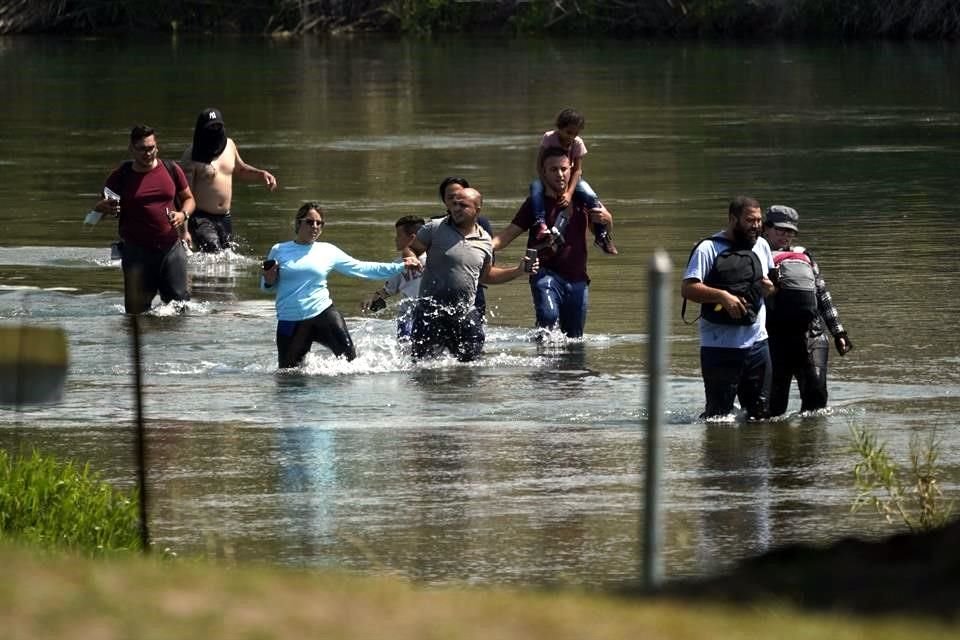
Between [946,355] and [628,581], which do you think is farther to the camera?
[946,355]

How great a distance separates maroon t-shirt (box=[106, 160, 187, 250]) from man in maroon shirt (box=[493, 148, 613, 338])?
10.1ft

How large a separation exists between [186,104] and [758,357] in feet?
97.7

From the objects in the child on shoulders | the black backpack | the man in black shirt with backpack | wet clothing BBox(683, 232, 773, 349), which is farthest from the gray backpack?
the child on shoulders

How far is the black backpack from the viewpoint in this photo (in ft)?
42.1

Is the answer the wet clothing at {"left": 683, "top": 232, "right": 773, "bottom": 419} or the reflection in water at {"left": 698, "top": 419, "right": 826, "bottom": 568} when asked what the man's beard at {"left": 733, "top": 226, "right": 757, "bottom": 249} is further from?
the reflection in water at {"left": 698, "top": 419, "right": 826, "bottom": 568}

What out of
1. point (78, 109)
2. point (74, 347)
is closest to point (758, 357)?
point (74, 347)

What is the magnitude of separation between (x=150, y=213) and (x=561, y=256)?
3.53 meters

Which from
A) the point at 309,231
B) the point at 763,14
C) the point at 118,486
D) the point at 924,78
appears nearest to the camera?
the point at 118,486

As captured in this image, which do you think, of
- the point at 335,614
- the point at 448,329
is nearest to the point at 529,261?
the point at 448,329

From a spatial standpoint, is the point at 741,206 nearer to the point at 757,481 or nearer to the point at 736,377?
the point at 736,377

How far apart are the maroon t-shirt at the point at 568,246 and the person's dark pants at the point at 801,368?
331 centimetres

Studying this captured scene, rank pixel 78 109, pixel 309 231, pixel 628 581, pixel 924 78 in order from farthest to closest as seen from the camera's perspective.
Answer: pixel 924 78 < pixel 78 109 < pixel 309 231 < pixel 628 581

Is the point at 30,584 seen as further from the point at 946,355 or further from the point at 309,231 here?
the point at 946,355

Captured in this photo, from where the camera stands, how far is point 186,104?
1645 inches
